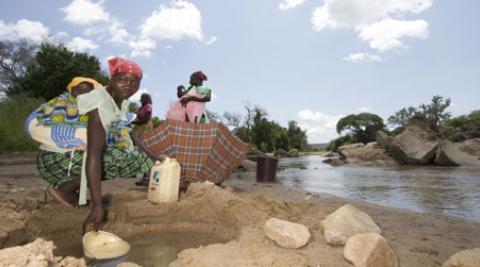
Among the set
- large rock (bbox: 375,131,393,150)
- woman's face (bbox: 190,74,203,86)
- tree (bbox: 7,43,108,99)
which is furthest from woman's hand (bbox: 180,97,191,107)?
tree (bbox: 7,43,108,99)

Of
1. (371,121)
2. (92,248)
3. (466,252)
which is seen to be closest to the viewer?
(466,252)

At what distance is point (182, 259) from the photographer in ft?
5.52

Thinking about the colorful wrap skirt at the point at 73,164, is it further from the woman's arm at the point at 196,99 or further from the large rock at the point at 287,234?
the woman's arm at the point at 196,99

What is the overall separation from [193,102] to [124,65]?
2.79 m

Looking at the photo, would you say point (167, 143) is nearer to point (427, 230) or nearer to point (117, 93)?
point (117, 93)

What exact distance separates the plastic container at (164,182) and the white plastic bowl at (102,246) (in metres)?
0.91

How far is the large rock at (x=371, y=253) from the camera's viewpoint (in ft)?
5.31

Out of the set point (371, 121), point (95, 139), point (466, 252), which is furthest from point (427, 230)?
point (371, 121)

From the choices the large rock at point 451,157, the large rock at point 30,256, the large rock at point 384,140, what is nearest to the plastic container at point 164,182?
the large rock at point 30,256

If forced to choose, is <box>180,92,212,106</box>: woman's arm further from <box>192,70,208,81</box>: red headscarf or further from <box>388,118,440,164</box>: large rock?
<box>388,118,440,164</box>: large rock

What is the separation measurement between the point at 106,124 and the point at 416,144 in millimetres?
15370

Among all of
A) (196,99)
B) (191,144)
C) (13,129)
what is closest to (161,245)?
(191,144)

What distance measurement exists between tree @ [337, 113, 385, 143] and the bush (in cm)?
4475

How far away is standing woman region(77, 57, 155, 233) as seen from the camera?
6.70 feet
